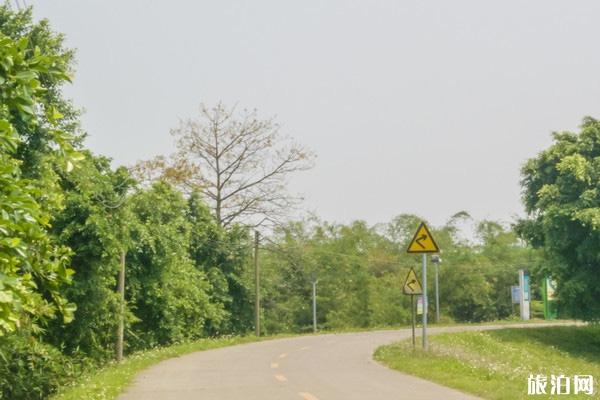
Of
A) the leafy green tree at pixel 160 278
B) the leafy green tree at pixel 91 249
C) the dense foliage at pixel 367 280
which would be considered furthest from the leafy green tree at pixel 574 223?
the dense foliage at pixel 367 280

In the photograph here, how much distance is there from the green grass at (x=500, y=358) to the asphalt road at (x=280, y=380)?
56 cm

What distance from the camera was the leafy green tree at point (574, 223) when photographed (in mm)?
35500

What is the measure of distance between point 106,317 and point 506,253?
193 ft

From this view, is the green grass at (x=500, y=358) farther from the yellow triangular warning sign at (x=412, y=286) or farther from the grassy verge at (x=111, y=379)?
the grassy verge at (x=111, y=379)

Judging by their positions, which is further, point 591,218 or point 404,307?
point 404,307

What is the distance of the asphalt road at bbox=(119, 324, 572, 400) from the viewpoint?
13.3 m

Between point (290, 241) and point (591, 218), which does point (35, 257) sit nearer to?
point (591, 218)

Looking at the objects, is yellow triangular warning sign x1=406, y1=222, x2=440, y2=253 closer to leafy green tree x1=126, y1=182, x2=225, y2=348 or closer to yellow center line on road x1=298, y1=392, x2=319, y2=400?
yellow center line on road x1=298, y1=392, x2=319, y2=400

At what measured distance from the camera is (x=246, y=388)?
575 inches

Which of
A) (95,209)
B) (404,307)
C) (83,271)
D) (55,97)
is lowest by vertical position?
(404,307)

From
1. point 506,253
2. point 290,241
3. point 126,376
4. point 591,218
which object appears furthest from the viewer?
point 506,253

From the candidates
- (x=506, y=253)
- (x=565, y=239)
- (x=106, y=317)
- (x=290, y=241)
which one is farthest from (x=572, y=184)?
(x=506, y=253)

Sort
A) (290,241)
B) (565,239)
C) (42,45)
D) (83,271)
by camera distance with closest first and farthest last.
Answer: (42,45), (83,271), (565,239), (290,241)

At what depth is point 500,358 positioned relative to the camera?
29500mm
